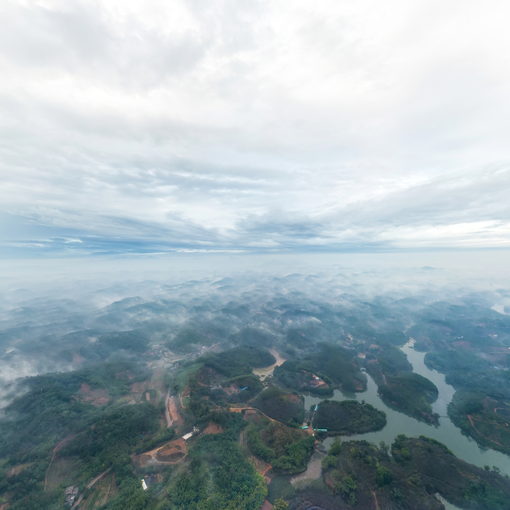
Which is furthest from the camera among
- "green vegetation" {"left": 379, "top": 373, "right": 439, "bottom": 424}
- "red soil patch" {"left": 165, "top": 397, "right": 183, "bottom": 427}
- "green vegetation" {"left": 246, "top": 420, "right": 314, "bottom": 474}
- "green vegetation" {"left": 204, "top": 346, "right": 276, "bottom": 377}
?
"green vegetation" {"left": 204, "top": 346, "right": 276, "bottom": 377}

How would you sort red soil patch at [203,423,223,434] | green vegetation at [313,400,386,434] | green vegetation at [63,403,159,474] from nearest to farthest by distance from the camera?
green vegetation at [63,403,159,474]
red soil patch at [203,423,223,434]
green vegetation at [313,400,386,434]

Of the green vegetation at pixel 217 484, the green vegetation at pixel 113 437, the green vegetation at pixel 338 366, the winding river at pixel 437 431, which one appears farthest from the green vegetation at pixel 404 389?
the green vegetation at pixel 113 437

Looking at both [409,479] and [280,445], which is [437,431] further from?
[280,445]

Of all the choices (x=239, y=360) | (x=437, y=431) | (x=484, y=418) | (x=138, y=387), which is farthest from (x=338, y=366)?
(x=138, y=387)

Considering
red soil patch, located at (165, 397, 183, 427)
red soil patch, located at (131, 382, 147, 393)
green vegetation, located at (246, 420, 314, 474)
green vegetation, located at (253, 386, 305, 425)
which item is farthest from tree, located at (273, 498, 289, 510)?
red soil patch, located at (131, 382, 147, 393)

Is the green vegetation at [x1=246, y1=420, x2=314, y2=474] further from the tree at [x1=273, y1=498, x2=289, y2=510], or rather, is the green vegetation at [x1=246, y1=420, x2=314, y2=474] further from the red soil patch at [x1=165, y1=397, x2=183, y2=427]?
the red soil patch at [x1=165, y1=397, x2=183, y2=427]

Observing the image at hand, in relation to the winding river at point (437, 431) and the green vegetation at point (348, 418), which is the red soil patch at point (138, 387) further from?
the green vegetation at point (348, 418)

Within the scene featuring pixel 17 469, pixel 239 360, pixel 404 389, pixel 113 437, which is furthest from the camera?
pixel 239 360

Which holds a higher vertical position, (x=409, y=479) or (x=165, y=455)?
(x=409, y=479)
